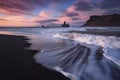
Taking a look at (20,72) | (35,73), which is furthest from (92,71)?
(20,72)

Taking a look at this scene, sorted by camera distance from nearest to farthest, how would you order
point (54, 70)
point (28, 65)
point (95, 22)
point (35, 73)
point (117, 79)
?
1. point (117, 79)
2. point (35, 73)
3. point (54, 70)
4. point (28, 65)
5. point (95, 22)

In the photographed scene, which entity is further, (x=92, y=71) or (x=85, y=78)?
(x=92, y=71)

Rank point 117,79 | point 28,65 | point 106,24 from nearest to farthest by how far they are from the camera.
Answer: point 117,79
point 28,65
point 106,24

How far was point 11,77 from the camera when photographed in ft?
13.8

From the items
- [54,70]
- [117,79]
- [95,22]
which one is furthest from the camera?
[95,22]

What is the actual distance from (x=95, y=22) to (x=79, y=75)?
80989 mm

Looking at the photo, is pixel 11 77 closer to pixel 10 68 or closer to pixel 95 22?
pixel 10 68

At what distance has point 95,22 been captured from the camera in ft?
270

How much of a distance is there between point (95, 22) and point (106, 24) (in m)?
9.78

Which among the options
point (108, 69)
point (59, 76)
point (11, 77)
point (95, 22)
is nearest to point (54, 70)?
point (59, 76)

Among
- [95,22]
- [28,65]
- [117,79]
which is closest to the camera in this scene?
[117,79]

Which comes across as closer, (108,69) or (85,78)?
(85,78)

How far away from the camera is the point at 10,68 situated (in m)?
5.07

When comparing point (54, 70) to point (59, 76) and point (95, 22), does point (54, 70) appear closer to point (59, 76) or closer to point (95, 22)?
point (59, 76)
